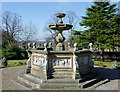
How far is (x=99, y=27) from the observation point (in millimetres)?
19984

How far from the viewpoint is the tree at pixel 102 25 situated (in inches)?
746

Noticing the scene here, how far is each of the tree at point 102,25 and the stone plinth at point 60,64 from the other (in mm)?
11759

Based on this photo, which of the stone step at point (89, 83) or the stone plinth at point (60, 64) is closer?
the stone step at point (89, 83)

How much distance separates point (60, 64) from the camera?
8.18 meters

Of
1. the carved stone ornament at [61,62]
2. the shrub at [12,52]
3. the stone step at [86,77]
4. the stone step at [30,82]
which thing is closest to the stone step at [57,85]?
the stone step at [30,82]

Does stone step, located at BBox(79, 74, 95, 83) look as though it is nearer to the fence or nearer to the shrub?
the fence

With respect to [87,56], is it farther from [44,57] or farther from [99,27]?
[99,27]

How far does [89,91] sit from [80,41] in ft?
47.1

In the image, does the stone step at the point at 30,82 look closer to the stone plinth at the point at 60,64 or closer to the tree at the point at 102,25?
the stone plinth at the point at 60,64

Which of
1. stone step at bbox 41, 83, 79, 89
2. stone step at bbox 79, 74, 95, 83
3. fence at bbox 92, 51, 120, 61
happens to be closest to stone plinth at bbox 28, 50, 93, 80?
stone step at bbox 79, 74, 95, 83

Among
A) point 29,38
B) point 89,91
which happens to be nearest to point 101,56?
point 89,91

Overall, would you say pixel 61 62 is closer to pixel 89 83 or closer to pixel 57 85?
pixel 57 85

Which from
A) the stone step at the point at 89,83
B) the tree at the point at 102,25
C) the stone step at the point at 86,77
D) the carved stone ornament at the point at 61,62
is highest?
the tree at the point at 102,25

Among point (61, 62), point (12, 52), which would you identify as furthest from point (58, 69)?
point (12, 52)
